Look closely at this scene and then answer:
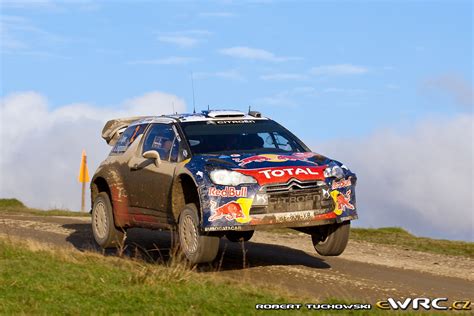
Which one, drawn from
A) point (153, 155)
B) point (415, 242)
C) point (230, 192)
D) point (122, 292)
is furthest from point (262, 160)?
point (415, 242)

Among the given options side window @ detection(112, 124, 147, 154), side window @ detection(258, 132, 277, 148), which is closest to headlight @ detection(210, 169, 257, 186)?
side window @ detection(258, 132, 277, 148)

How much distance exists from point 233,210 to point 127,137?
360 centimetres

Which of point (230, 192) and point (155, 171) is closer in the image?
point (230, 192)

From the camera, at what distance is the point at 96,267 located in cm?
1122

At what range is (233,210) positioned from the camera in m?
10.8

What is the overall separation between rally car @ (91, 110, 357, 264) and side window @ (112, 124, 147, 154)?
0.08ft

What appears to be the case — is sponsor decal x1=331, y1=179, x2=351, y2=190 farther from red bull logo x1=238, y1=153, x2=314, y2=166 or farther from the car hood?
red bull logo x1=238, y1=153, x2=314, y2=166

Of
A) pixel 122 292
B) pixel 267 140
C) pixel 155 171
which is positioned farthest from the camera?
pixel 267 140

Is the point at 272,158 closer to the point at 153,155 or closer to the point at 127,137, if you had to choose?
the point at 153,155

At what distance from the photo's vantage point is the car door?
1200cm

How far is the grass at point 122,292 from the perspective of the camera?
858cm

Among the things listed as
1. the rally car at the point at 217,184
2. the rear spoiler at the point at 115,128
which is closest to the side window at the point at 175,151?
the rally car at the point at 217,184

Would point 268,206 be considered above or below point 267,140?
below


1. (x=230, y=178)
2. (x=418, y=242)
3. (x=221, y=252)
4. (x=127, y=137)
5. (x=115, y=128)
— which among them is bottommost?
(x=418, y=242)
